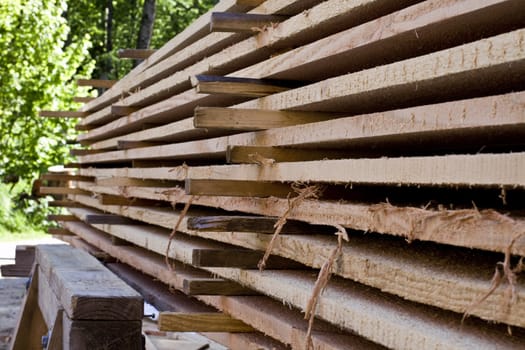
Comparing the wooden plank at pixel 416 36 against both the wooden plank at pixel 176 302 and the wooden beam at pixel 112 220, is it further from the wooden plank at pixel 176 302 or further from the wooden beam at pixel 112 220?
the wooden beam at pixel 112 220

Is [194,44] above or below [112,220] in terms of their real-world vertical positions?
above

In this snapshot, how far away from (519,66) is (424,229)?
461 millimetres

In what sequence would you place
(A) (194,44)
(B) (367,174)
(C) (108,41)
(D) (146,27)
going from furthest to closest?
1. (C) (108,41)
2. (D) (146,27)
3. (A) (194,44)
4. (B) (367,174)

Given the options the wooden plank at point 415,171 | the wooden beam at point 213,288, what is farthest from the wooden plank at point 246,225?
the wooden beam at point 213,288

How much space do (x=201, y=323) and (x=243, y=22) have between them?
1197 mm

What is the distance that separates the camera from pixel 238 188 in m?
4.04

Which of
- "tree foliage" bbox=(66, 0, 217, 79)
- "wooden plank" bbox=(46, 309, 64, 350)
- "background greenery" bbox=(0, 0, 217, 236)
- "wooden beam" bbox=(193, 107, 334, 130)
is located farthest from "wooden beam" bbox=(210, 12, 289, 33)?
"tree foliage" bbox=(66, 0, 217, 79)

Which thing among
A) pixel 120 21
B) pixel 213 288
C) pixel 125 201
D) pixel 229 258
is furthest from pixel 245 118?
pixel 120 21

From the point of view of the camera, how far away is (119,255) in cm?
747

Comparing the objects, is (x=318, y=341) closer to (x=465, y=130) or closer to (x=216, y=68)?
(x=465, y=130)

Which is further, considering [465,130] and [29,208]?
[29,208]

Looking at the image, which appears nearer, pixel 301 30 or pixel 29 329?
pixel 301 30

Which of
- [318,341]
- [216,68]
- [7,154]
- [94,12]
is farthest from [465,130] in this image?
[94,12]

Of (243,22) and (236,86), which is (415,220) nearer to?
(236,86)
